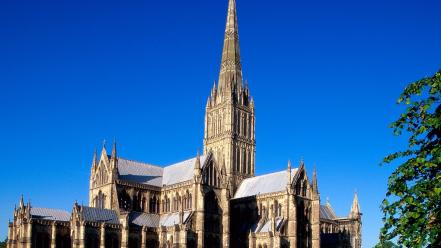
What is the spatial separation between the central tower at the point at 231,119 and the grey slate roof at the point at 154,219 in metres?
19.4

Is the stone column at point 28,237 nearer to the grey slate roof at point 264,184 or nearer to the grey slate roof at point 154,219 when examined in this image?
the grey slate roof at point 154,219

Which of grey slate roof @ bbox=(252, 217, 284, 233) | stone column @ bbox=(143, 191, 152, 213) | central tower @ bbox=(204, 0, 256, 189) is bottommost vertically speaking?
grey slate roof @ bbox=(252, 217, 284, 233)

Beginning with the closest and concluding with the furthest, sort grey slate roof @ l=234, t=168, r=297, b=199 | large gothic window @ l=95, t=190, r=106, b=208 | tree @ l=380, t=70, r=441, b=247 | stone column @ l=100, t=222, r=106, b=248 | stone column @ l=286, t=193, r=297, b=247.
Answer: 1. tree @ l=380, t=70, r=441, b=247
2. stone column @ l=100, t=222, r=106, b=248
3. stone column @ l=286, t=193, r=297, b=247
4. large gothic window @ l=95, t=190, r=106, b=208
5. grey slate roof @ l=234, t=168, r=297, b=199

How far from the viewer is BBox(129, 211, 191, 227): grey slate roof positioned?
285 feet

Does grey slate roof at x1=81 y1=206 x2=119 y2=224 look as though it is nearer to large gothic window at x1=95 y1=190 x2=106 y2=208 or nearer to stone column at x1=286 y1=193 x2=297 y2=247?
large gothic window at x1=95 y1=190 x2=106 y2=208

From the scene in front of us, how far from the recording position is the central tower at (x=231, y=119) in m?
111

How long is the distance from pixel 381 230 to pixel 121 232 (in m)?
62.1

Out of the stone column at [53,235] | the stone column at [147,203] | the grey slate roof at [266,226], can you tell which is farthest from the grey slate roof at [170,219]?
the stone column at [53,235]

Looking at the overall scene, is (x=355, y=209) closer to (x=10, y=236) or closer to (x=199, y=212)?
(x=199, y=212)

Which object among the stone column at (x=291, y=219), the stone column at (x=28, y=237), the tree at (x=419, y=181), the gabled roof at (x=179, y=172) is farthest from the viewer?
the gabled roof at (x=179, y=172)

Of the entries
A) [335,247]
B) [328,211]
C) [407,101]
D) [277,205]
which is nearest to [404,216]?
[407,101]

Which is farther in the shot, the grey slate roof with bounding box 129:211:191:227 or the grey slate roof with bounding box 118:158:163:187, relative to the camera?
the grey slate roof with bounding box 118:158:163:187

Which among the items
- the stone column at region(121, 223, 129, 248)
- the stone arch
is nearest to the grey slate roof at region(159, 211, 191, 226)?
the stone arch

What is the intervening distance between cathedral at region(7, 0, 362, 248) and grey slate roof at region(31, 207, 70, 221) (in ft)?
0.46
